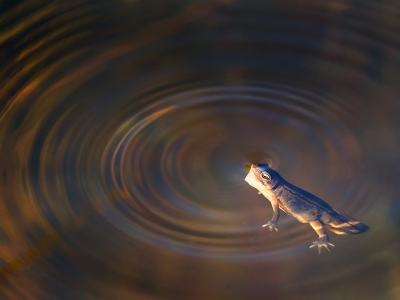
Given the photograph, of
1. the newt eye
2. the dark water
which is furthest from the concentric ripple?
the newt eye

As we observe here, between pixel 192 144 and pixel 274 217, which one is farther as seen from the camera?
pixel 192 144

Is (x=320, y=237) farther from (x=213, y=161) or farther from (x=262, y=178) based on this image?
(x=213, y=161)

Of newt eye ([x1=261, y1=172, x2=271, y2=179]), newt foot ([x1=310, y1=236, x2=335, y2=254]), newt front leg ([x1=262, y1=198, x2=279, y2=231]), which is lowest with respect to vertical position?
newt foot ([x1=310, y1=236, x2=335, y2=254])

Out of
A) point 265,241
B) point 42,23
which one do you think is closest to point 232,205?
point 265,241

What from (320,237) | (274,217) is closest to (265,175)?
(274,217)

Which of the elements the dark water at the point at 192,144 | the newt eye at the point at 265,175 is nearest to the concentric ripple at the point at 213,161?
A: the dark water at the point at 192,144

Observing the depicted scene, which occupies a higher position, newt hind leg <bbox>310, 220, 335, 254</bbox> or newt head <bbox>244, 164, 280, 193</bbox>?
newt head <bbox>244, 164, 280, 193</bbox>

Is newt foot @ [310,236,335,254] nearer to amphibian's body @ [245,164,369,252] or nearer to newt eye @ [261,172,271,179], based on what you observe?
amphibian's body @ [245,164,369,252]
